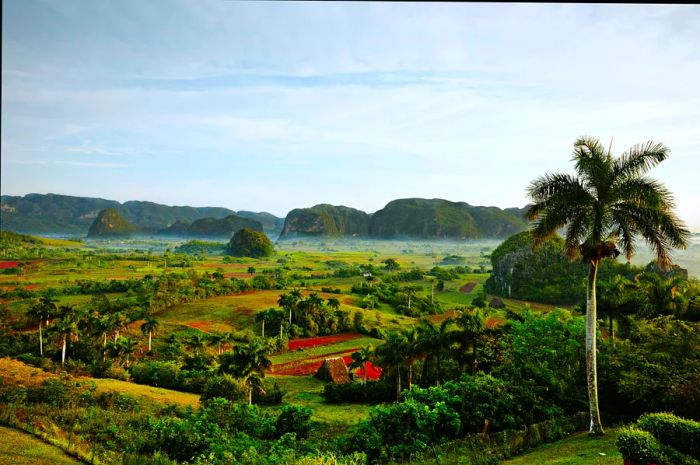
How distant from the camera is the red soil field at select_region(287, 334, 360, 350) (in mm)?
47281

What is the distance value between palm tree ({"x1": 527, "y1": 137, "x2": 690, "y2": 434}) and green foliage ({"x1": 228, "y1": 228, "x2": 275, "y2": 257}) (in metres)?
165

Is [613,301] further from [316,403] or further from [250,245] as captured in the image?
[250,245]

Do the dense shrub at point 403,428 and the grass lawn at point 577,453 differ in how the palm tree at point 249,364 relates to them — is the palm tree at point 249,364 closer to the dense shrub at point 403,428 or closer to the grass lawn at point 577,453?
the dense shrub at point 403,428

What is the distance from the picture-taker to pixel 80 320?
122 feet

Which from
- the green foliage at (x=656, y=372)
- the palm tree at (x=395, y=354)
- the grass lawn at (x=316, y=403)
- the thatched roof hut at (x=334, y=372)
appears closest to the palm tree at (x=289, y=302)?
the grass lawn at (x=316, y=403)

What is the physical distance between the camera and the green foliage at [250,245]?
173 m

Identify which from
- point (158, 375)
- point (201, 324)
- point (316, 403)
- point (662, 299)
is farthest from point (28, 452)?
point (201, 324)

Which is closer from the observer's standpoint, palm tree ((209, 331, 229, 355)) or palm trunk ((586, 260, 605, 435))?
palm trunk ((586, 260, 605, 435))

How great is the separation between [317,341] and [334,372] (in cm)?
1622

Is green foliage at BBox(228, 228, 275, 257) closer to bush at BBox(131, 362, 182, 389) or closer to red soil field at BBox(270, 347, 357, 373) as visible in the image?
red soil field at BBox(270, 347, 357, 373)

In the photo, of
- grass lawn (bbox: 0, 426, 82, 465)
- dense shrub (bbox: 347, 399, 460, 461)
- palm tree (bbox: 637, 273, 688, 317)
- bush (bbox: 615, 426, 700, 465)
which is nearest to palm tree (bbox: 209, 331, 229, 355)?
grass lawn (bbox: 0, 426, 82, 465)

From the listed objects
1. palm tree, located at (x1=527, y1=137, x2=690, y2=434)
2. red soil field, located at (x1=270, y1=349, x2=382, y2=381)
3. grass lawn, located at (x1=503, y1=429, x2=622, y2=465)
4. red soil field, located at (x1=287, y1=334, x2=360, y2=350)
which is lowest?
red soil field, located at (x1=287, y1=334, x2=360, y2=350)

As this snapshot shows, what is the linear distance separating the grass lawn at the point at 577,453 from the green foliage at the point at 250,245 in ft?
543

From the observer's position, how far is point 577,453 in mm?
12234
